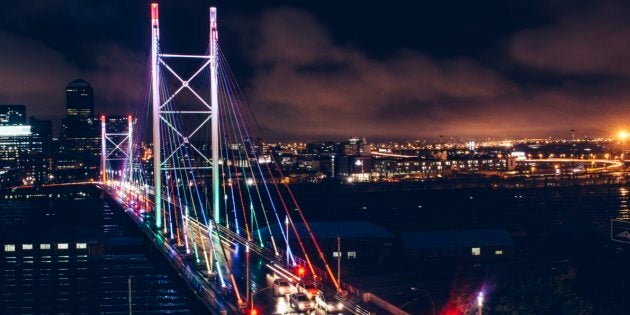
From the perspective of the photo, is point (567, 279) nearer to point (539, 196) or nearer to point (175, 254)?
point (175, 254)

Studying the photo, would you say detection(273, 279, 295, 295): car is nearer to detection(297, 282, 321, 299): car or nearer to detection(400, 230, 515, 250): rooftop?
detection(297, 282, 321, 299): car

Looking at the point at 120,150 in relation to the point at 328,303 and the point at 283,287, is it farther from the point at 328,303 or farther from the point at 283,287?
the point at 328,303

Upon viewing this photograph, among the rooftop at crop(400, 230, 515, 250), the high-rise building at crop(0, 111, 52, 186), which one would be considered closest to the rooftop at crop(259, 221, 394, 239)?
the rooftop at crop(400, 230, 515, 250)

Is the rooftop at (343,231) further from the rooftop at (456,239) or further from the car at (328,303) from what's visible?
the car at (328,303)

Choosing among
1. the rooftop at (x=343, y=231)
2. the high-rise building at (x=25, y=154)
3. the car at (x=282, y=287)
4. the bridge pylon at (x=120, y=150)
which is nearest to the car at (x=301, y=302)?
the car at (x=282, y=287)

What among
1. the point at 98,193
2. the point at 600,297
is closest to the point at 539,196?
the point at 600,297

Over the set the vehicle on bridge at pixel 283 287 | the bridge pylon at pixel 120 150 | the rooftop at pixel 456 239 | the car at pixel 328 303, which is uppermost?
the bridge pylon at pixel 120 150

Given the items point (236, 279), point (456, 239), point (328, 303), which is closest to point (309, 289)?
point (328, 303)
